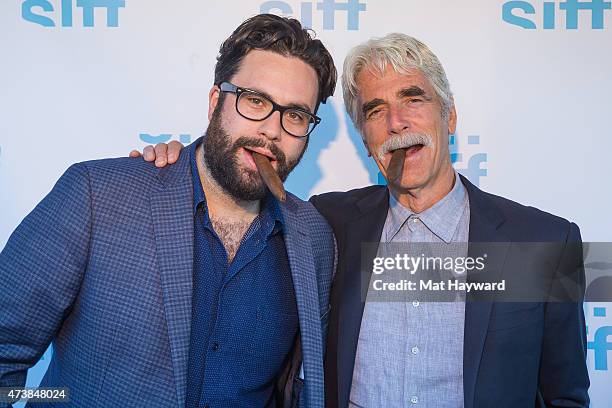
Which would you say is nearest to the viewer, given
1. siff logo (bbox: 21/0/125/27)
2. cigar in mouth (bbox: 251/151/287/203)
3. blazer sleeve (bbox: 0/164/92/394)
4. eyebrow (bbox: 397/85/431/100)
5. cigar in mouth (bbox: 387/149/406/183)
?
blazer sleeve (bbox: 0/164/92/394)

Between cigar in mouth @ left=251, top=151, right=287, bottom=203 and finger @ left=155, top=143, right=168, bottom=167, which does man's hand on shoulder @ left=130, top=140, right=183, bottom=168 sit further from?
cigar in mouth @ left=251, top=151, right=287, bottom=203

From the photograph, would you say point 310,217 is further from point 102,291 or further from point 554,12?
point 554,12

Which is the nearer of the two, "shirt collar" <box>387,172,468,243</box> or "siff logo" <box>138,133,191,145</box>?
"shirt collar" <box>387,172,468,243</box>

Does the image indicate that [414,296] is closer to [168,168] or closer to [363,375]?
[363,375]

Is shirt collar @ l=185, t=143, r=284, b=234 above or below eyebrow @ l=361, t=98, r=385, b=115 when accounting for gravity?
below

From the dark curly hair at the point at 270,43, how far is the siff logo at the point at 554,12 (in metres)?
1.00

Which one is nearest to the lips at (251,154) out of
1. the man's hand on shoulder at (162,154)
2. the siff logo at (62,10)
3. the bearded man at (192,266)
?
the bearded man at (192,266)

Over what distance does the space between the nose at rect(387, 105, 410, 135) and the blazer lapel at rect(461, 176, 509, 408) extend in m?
0.33

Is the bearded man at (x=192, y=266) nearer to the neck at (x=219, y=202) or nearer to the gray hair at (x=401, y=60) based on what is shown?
the neck at (x=219, y=202)

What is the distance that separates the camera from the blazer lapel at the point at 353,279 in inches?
65.6

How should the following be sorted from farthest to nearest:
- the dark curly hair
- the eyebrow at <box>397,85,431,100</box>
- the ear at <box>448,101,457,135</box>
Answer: the ear at <box>448,101,457,135</box> < the eyebrow at <box>397,85,431,100</box> < the dark curly hair

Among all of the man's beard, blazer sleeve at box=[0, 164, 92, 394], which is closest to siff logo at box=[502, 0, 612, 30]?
the man's beard

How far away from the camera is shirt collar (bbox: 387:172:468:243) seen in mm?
1775

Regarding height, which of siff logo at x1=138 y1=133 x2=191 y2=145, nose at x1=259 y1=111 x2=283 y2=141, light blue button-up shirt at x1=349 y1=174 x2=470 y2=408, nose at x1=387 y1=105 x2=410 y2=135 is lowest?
light blue button-up shirt at x1=349 y1=174 x2=470 y2=408
